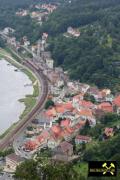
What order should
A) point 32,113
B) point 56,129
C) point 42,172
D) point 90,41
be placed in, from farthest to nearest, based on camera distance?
point 90,41
point 32,113
point 56,129
point 42,172

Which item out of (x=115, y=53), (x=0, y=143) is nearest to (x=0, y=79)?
(x=115, y=53)

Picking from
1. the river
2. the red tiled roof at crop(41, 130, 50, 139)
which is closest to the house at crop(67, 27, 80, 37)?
the river

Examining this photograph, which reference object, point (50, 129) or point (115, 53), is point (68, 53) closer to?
point (115, 53)

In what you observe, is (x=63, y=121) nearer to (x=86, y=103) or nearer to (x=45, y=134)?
(x=45, y=134)

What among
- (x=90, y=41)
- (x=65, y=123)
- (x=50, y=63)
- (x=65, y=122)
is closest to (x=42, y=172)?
(x=65, y=123)

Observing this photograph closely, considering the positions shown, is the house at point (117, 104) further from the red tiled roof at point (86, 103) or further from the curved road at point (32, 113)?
the curved road at point (32, 113)

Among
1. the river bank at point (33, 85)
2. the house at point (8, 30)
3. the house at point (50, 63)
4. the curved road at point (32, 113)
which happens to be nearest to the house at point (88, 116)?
the curved road at point (32, 113)
